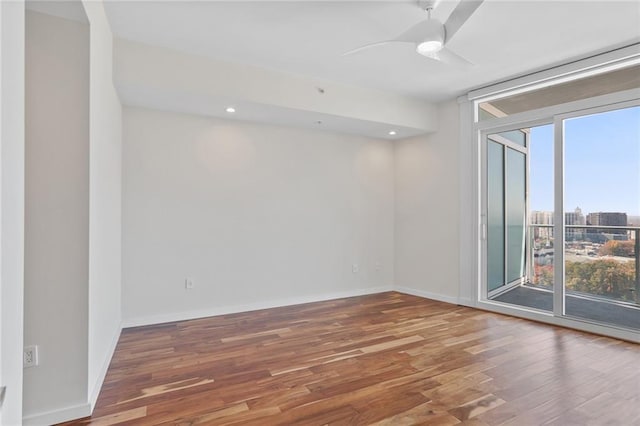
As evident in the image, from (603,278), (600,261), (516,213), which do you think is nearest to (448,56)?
(516,213)

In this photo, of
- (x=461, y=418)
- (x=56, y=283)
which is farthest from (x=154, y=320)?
(x=461, y=418)

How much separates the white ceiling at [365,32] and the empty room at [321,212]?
0.03 meters

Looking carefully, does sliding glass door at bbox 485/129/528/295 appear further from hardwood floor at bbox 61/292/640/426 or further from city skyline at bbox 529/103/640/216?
hardwood floor at bbox 61/292/640/426

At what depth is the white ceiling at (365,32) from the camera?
2.57 meters

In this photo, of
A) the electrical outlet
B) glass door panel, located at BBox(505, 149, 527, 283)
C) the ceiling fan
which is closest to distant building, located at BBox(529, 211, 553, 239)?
glass door panel, located at BBox(505, 149, 527, 283)

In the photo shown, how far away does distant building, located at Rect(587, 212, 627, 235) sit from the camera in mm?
3357

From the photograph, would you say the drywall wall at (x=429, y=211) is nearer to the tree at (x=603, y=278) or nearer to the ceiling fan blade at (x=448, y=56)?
the tree at (x=603, y=278)

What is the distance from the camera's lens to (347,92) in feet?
13.6

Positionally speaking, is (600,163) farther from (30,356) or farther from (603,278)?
(30,356)

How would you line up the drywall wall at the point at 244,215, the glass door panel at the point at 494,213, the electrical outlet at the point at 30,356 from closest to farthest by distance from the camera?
the electrical outlet at the point at 30,356, the drywall wall at the point at 244,215, the glass door panel at the point at 494,213

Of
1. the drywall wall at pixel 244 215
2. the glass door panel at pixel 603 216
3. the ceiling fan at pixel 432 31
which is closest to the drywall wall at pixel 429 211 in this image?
the drywall wall at pixel 244 215

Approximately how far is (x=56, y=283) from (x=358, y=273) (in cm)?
394

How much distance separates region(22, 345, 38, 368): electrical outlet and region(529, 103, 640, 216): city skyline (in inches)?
187
